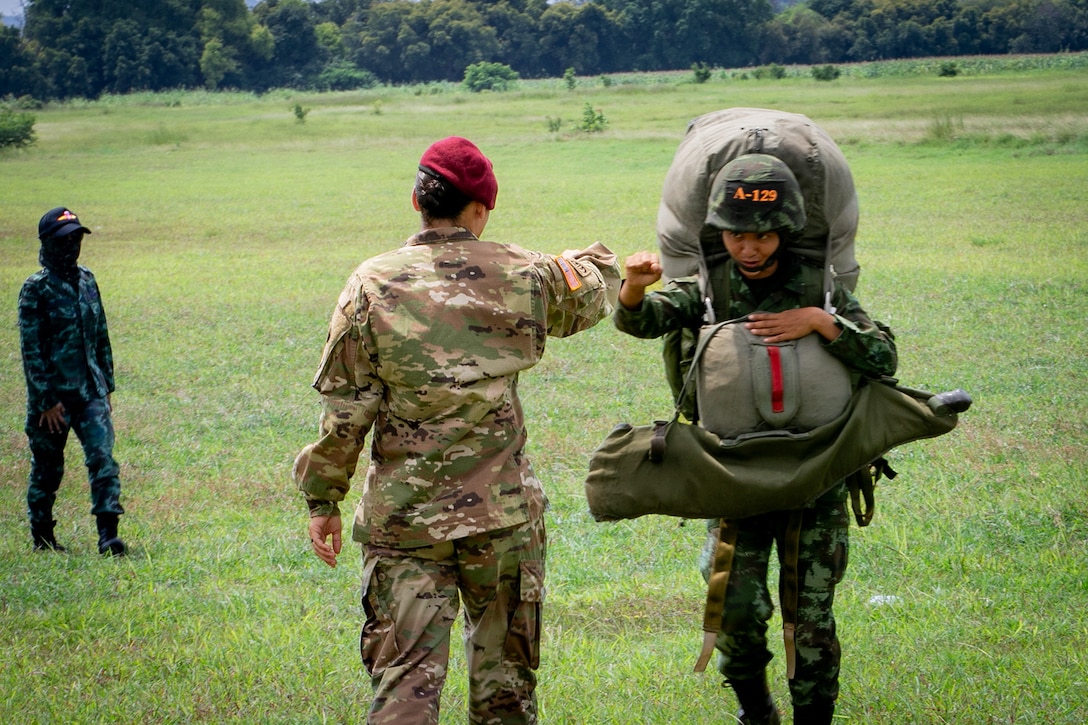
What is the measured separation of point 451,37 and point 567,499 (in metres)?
67.4

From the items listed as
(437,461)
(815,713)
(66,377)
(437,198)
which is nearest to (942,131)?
(66,377)

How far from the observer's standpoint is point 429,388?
10.7ft

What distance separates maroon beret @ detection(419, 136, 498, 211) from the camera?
3.30m

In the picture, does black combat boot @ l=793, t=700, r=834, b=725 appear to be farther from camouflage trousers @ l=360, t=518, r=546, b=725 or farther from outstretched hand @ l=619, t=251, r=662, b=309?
outstretched hand @ l=619, t=251, r=662, b=309

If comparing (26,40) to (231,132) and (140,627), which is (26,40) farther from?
(140,627)

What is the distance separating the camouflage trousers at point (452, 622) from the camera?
3.24 metres

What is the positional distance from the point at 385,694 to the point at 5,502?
16.9 feet

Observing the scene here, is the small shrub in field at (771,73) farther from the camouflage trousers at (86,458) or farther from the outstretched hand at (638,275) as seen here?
the outstretched hand at (638,275)

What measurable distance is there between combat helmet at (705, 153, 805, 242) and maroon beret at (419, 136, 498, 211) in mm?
705

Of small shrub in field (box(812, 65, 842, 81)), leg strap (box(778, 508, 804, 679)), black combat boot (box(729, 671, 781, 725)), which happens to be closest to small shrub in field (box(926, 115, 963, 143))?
small shrub in field (box(812, 65, 842, 81))

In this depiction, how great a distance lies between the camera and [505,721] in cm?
345

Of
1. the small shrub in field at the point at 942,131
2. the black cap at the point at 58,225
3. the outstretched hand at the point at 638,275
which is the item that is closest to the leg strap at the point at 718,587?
the outstretched hand at the point at 638,275

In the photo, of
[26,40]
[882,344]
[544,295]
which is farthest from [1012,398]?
[26,40]

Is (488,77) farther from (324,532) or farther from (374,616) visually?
(374,616)
